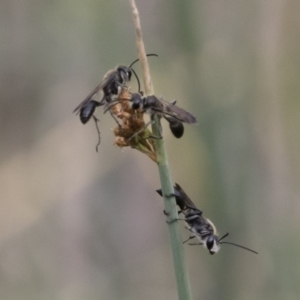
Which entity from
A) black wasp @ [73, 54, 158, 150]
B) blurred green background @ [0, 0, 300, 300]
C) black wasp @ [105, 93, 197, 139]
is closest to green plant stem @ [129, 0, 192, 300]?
black wasp @ [105, 93, 197, 139]

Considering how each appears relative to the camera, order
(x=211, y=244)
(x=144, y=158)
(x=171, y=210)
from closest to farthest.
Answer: (x=171, y=210)
(x=211, y=244)
(x=144, y=158)

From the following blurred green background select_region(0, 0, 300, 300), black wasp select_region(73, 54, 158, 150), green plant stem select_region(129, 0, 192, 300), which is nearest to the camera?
green plant stem select_region(129, 0, 192, 300)

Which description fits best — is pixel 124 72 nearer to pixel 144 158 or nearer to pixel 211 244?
pixel 211 244

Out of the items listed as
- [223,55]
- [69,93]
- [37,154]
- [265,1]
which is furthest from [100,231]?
[265,1]

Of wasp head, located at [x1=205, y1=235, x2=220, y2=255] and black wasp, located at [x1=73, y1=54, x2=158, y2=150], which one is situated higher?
black wasp, located at [x1=73, y1=54, x2=158, y2=150]

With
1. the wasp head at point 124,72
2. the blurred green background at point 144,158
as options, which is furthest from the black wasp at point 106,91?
the blurred green background at point 144,158

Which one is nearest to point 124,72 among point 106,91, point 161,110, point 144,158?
point 106,91

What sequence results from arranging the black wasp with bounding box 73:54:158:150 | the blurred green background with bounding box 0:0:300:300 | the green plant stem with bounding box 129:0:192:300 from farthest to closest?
1. the blurred green background with bounding box 0:0:300:300
2. the black wasp with bounding box 73:54:158:150
3. the green plant stem with bounding box 129:0:192:300

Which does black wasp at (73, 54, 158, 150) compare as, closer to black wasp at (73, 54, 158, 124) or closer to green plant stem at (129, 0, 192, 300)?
black wasp at (73, 54, 158, 124)
